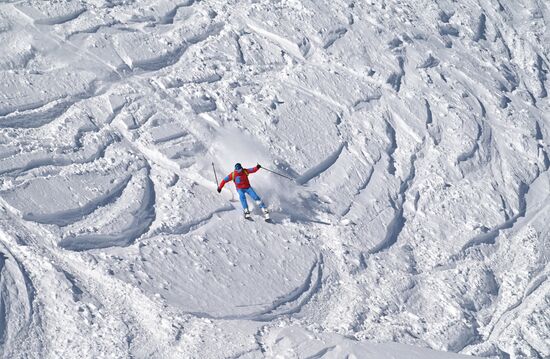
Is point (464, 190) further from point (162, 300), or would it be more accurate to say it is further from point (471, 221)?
point (162, 300)

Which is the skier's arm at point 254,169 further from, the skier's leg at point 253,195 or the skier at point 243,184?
the skier's leg at point 253,195

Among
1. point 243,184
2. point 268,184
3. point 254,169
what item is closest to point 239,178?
point 243,184

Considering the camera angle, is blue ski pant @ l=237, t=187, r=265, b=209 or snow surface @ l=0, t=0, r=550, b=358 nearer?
snow surface @ l=0, t=0, r=550, b=358

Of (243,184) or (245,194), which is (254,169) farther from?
(245,194)

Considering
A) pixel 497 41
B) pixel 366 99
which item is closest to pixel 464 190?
pixel 366 99

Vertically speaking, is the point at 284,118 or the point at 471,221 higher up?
the point at 284,118

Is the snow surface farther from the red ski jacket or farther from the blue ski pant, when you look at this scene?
the red ski jacket

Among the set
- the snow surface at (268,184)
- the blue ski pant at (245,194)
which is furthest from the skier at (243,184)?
the snow surface at (268,184)

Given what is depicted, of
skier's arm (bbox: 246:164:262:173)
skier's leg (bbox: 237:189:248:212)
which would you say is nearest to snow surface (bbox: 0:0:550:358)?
skier's leg (bbox: 237:189:248:212)
